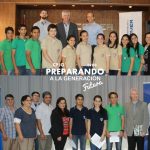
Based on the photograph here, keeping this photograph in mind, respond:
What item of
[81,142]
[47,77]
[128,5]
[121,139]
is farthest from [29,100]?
[128,5]

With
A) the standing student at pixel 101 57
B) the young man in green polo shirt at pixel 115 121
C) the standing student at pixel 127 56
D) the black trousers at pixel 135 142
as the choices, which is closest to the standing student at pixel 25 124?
the young man in green polo shirt at pixel 115 121

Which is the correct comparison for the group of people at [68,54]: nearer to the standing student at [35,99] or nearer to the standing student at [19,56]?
the standing student at [19,56]

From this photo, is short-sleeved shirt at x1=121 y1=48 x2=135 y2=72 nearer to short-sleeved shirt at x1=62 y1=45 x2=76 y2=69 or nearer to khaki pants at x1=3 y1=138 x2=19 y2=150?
short-sleeved shirt at x1=62 y1=45 x2=76 y2=69

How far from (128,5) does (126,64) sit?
4216 millimetres

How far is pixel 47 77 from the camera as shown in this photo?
7.39 meters

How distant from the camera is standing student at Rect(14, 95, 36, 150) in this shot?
6.95 metres

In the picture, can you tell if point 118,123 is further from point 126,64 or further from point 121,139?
point 126,64

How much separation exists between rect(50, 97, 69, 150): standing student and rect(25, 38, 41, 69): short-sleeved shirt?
2.47ft

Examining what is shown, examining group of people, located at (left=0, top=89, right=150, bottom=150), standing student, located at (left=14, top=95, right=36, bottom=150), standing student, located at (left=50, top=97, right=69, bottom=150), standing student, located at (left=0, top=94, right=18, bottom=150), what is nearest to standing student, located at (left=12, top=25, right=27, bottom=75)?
group of people, located at (left=0, top=89, right=150, bottom=150)

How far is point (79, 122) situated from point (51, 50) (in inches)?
51.7

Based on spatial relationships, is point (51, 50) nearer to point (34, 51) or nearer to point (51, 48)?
point (51, 48)

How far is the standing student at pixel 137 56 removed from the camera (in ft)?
24.9

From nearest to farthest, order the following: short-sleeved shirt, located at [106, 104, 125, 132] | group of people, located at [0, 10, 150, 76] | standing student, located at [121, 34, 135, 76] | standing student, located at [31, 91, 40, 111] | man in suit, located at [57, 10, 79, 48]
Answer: short-sleeved shirt, located at [106, 104, 125, 132] → standing student, located at [31, 91, 40, 111] → group of people, located at [0, 10, 150, 76] → standing student, located at [121, 34, 135, 76] → man in suit, located at [57, 10, 79, 48]

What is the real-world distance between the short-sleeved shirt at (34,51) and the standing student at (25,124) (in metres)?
0.67
